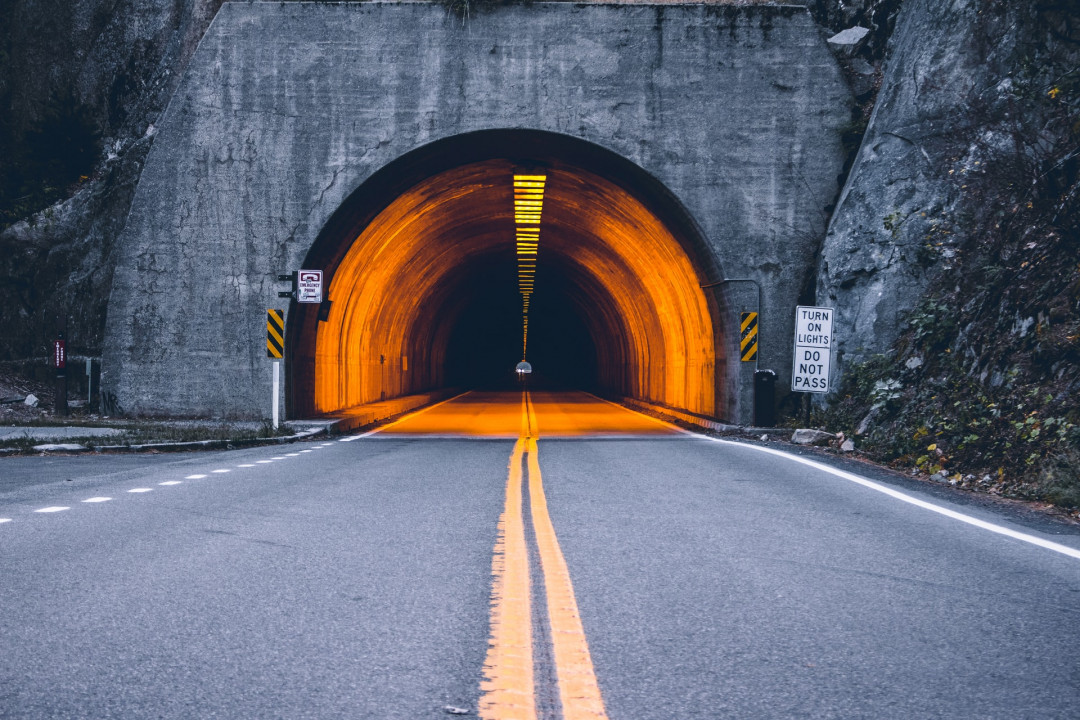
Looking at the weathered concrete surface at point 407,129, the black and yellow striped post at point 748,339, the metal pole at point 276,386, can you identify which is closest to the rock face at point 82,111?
the weathered concrete surface at point 407,129

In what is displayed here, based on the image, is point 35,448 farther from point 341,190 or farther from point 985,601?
point 985,601

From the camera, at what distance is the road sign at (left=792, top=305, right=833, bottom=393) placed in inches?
628

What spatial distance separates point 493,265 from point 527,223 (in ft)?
27.9

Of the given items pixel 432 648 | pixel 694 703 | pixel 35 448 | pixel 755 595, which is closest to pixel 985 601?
pixel 755 595

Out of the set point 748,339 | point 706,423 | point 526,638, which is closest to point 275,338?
point 706,423

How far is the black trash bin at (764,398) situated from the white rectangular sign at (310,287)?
8.14m

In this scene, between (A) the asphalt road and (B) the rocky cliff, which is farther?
(B) the rocky cliff

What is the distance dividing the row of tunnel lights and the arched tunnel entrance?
253 mm

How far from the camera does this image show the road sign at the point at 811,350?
15.9 metres

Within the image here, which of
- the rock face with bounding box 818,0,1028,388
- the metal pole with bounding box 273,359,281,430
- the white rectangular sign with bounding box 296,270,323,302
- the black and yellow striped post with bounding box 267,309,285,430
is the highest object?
the rock face with bounding box 818,0,1028,388

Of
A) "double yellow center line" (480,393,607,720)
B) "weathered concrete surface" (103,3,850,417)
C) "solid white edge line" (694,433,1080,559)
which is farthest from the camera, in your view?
"weathered concrete surface" (103,3,850,417)

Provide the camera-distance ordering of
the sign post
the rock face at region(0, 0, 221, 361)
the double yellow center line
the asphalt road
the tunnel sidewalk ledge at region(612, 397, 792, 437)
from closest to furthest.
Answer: the double yellow center line → the asphalt road → the tunnel sidewalk ledge at region(612, 397, 792, 437) → the sign post → the rock face at region(0, 0, 221, 361)

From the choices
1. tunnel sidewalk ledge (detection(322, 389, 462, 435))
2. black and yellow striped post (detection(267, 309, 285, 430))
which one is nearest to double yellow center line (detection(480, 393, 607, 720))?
black and yellow striped post (detection(267, 309, 285, 430))

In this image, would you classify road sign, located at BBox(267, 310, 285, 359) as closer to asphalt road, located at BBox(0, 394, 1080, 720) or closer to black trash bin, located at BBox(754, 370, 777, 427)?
asphalt road, located at BBox(0, 394, 1080, 720)
